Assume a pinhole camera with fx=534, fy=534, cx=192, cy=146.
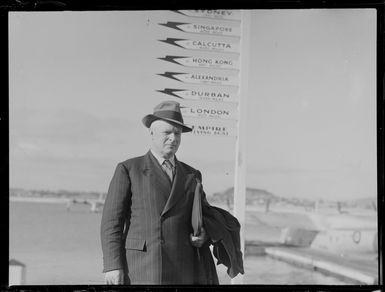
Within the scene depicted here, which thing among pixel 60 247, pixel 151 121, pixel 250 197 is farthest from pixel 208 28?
pixel 60 247

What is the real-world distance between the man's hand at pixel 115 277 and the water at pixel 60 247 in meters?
0.04

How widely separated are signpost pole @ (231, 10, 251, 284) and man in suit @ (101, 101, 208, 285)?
18 cm

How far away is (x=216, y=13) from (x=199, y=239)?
3.27 ft

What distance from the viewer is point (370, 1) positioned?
7.68ft

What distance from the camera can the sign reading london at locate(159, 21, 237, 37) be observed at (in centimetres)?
236

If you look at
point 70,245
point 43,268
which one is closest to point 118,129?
point 70,245

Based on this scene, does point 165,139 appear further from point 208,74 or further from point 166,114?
point 208,74

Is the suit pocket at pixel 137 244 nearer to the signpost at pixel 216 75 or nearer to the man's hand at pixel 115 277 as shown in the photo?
the man's hand at pixel 115 277

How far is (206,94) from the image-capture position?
2.35 meters

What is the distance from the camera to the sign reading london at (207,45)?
2.36 metres

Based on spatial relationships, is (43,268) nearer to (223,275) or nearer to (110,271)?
(110,271)

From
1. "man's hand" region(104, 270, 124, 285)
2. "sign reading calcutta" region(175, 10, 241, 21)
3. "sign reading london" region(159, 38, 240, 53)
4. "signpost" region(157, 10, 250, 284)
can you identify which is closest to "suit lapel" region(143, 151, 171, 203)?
"signpost" region(157, 10, 250, 284)

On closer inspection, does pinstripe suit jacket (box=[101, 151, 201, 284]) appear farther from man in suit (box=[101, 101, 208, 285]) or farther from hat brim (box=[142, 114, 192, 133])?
hat brim (box=[142, 114, 192, 133])

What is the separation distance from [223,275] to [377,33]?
126cm
